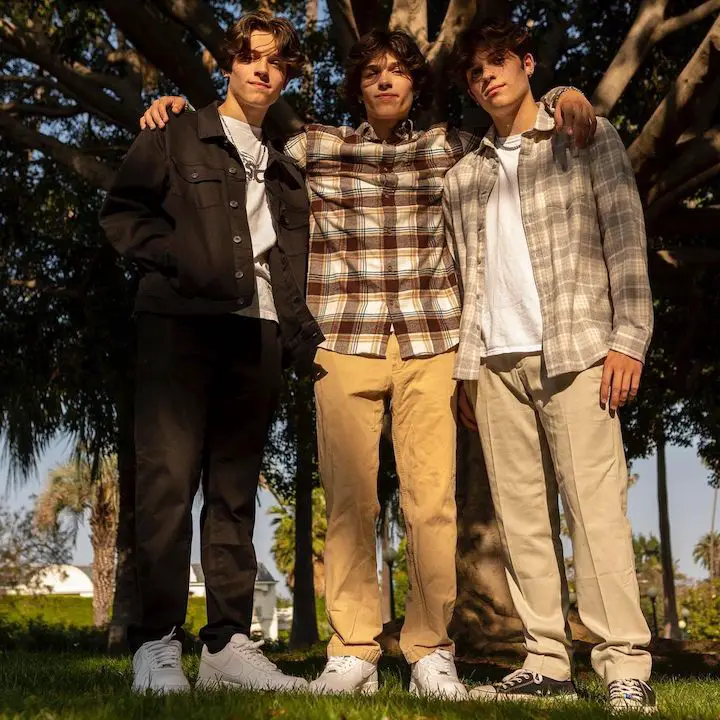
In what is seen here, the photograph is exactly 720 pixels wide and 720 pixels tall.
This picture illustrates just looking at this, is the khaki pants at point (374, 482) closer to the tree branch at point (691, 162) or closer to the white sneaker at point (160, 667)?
the white sneaker at point (160, 667)

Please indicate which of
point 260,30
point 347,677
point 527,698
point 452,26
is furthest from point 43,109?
point 527,698

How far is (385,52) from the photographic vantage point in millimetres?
4707

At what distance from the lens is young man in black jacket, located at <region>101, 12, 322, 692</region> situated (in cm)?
414

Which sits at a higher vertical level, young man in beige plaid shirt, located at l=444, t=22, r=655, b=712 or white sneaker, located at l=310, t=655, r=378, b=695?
young man in beige plaid shirt, located at l=444, t=22, r=655, b=712

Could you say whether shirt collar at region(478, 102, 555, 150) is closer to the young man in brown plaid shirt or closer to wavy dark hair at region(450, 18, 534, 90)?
the young man in brown plaid shirt

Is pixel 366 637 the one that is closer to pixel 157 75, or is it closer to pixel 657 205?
pixel 657 205

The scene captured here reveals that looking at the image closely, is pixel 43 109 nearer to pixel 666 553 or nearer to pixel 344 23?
pixel 344 23

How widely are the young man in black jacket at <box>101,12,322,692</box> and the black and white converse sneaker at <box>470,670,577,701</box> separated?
A: 2.59ft

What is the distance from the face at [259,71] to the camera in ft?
14.8

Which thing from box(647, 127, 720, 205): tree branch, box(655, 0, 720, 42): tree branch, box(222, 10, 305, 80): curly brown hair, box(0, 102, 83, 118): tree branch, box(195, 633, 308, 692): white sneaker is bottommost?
box(195, 633, 308, 692): white sneaker

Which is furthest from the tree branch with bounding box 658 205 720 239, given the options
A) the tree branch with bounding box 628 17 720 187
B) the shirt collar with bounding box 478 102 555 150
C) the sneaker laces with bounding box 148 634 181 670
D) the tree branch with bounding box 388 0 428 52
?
the sneaker laces with bounding box 148 634 181 670

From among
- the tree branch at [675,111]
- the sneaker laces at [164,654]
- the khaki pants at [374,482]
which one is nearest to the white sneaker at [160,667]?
the sneaker laces at [164,654]

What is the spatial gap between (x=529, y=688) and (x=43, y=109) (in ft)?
36.6

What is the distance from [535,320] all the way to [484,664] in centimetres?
522
